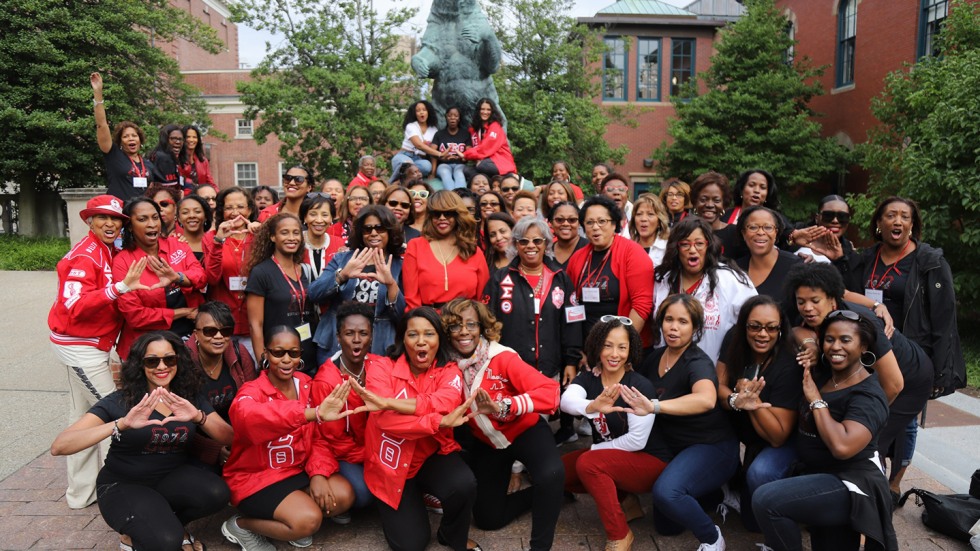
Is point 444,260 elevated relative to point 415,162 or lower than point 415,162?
lower

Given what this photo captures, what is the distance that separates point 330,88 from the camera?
1808 centimetres

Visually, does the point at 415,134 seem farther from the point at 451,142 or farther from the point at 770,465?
the point at 770,465

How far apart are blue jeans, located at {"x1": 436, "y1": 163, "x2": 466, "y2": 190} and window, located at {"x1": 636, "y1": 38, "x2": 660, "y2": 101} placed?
18067 mm

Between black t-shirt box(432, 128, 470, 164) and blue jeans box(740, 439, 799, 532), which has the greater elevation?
black t-shirt box(432, 128, 470, 164)

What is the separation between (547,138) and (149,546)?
52.4 ft

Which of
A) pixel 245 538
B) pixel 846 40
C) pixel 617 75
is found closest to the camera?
pixel 245 538

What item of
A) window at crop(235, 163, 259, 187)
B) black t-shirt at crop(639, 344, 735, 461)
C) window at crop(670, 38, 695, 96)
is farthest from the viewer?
window at crop(235, 163, 259, 187)

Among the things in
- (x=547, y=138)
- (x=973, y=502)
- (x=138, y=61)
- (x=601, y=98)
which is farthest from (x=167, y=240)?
(x=601, y=98)

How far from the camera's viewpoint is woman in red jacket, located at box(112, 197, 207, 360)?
175 inches

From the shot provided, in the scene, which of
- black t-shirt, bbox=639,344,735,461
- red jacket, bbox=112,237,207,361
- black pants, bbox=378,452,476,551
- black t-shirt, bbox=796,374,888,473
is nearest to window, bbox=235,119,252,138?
red jacket, bbox=112,237,207,361

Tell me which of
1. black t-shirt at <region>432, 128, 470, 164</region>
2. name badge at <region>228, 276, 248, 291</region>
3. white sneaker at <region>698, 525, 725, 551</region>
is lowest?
white sneaker at <region>698, 525, 725, 551</region>

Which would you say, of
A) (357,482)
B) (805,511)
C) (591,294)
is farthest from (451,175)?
(805,511)

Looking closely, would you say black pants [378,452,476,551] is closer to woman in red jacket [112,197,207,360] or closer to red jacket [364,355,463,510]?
red jacket [364,355,463,510]

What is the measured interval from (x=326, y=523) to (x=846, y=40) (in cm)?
2186
